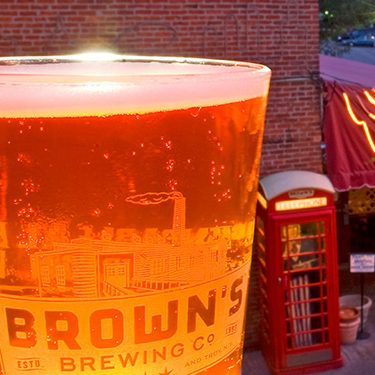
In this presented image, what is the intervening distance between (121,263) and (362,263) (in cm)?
772

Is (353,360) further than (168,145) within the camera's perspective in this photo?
Yes

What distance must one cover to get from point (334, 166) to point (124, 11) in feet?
8.64

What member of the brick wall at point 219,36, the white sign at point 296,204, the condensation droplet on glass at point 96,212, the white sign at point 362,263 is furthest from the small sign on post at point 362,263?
the condensation droplet on glass at point 96,212

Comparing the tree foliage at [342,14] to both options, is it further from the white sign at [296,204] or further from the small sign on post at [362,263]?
the white sign at [296,204]

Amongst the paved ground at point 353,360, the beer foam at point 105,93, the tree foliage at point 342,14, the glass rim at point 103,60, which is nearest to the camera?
the beer foam at point 105,93

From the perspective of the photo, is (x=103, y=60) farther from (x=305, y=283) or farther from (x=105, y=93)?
(x=305, y=283)

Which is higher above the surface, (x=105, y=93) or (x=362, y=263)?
(x=105, y=93)

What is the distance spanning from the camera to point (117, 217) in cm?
72

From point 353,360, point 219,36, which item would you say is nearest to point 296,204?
point 219,36

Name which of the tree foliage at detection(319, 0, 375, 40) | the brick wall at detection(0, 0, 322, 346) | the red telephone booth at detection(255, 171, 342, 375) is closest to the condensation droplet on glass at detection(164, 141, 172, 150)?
the brick wall at detection(0, 0, 322, 346)

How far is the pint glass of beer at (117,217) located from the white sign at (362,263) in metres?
7.55

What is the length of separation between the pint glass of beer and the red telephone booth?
19.0ft

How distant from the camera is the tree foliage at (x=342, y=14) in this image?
1598 centimetres

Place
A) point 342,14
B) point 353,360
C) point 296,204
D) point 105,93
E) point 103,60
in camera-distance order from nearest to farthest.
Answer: point 105,93, point 103,60, point 296,204, point 353,360, point 342,14
